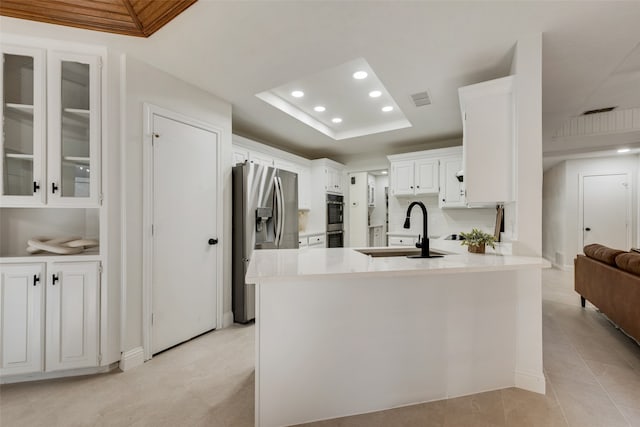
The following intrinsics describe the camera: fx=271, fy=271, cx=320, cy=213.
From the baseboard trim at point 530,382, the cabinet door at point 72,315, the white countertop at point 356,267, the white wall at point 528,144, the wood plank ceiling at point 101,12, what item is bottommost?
the baseboard trim at point 530,382

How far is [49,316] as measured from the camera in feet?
6.42

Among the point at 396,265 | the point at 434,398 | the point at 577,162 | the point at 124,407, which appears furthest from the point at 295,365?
the point at 577,162

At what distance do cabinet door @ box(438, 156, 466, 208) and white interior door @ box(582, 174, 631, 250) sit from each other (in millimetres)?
3594

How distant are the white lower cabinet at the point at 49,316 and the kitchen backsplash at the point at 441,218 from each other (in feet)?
14.0

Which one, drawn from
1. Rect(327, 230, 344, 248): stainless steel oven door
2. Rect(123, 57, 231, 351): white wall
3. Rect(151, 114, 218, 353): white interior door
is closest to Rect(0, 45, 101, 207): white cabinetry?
Rect(123, 57, 231, 351): white wall

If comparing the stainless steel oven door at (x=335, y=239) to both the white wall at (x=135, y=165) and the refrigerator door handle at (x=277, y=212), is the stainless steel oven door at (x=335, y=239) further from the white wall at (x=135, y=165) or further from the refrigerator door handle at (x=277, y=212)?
the white wall at (x=135, y=165)

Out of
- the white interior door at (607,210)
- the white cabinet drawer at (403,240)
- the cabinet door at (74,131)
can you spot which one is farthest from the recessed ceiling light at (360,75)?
the white interior door at (607,210)

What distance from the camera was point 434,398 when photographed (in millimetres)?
1695

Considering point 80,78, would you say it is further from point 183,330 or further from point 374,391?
point 374,391

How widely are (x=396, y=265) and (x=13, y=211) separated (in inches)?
113

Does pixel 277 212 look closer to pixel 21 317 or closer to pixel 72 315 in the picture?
pixel 72 315

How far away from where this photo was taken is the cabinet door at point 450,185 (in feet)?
13.7

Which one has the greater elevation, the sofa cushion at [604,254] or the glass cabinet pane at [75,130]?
the glass cabinet pane at [75,130]

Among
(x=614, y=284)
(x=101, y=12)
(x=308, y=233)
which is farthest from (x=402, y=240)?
(x=101, y=12)
